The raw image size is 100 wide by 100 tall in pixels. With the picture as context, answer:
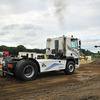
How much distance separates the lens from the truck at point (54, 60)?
718 cm

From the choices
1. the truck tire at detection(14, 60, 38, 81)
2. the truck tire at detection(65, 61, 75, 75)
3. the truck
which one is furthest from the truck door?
the truck tire at detection(14, 60, 38, 81)

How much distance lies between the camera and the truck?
718 centimetres

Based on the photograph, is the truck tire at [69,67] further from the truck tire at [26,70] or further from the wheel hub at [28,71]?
the wheel hub at [28,71]

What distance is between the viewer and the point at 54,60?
855cm

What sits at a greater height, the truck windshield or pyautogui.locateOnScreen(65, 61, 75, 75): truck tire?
the truck windshield

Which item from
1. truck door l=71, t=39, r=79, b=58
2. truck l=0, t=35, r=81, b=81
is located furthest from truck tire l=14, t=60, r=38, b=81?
truck door l=71, t=39, r=79, b=58

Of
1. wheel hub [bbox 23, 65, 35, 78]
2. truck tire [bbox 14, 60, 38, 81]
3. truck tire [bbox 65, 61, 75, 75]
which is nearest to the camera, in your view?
truck tire [bbox 14, 60, 38, 81]

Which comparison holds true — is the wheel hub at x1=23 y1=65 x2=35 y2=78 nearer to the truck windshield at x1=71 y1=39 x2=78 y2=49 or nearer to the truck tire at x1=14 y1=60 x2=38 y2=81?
the truck tire at x1=14 y1=60 x2=38 y2=81

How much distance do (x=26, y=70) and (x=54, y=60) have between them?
2.23 meters

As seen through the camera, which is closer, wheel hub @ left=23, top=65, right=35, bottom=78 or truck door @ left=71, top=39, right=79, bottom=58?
wheel hub @ left=23, top=65, right=35, bottom=78


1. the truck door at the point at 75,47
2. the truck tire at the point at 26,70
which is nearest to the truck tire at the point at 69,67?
the truck door at the point at 75,47

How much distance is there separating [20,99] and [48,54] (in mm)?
6386

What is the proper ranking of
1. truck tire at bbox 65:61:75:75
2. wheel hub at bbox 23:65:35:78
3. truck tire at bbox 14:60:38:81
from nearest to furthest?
truck tire at bbox 14:60:38:81 → wheel hub at bbox 23:65:35:78 → truck tire at bbox 65:61:75:75

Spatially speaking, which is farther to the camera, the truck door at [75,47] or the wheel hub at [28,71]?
the truck door at [75,47]
